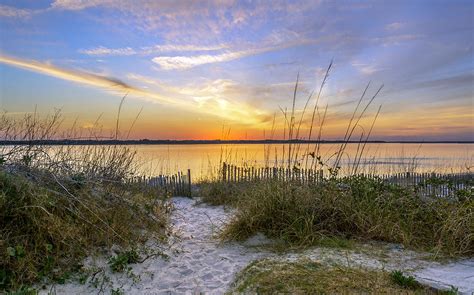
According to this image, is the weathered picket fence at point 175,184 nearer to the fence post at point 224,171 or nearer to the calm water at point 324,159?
the calm water at point 324,159

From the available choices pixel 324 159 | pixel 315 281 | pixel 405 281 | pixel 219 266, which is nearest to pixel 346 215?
pixel 405 281

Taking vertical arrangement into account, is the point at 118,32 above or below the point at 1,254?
above

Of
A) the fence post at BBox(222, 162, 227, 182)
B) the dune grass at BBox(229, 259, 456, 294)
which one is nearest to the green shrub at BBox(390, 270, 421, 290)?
the dune grass at BBox(229, 259, 456, 294)

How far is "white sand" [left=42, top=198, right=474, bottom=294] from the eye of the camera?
3.07m

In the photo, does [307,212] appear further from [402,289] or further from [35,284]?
[35,284]

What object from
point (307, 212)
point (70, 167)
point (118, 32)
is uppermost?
point (118, 32)

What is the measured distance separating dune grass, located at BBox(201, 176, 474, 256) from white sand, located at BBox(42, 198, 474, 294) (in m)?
0.26

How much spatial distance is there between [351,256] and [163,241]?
2.50m

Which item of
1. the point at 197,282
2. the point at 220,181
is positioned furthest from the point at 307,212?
the point at 220,181

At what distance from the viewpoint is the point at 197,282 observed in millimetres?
3270

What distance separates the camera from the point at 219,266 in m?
3.67

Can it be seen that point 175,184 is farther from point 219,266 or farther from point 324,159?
point 219,266

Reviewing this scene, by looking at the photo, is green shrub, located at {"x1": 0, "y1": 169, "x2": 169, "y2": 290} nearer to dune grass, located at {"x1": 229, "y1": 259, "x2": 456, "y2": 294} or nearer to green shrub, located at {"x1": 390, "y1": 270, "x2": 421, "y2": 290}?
dune grass, located at {"x1": 229, "y1": 259, "x2": 456, "y2": 294}

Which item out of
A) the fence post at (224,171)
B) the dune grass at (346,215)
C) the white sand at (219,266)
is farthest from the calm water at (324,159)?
the white sand at (219,266)
